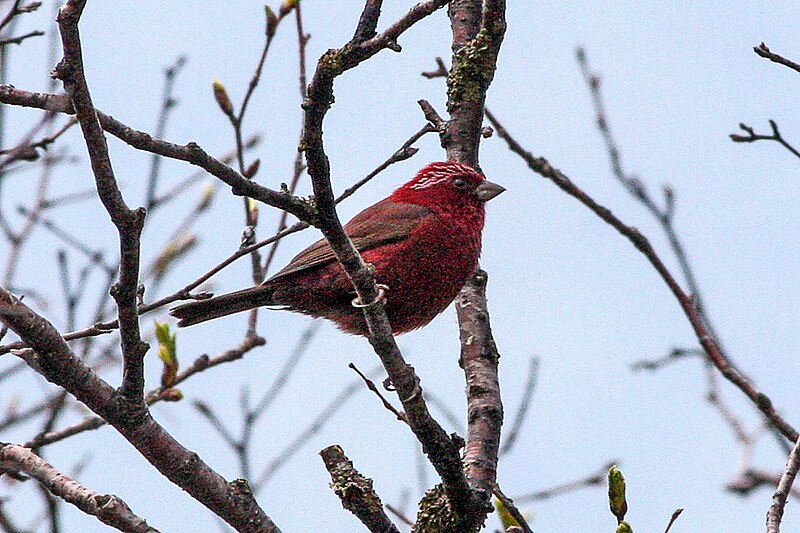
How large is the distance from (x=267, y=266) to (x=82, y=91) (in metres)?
3.16

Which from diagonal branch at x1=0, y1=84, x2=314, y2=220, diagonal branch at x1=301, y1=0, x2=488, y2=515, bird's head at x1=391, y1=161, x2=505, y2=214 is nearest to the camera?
diagonal branch at x1=0, y1=84, x2=314, y2=220

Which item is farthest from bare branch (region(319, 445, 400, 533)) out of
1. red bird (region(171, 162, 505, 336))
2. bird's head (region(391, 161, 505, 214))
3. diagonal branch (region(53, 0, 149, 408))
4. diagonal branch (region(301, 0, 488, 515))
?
bird's head (region(391, 161, 505, 214))

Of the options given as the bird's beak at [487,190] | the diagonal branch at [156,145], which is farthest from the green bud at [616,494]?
the bird's beak at [487,190]

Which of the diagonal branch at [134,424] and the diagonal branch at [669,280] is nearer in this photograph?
the diagonal branch at [134,424]

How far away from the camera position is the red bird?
6.54 m

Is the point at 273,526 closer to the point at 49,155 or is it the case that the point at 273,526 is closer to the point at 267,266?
the point at 267,266

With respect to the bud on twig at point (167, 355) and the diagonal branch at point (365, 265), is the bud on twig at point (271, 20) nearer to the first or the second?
the bud on twig at point (167, 355)

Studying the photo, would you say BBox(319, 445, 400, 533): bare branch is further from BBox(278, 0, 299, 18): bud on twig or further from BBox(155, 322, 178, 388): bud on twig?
BBox(278, 0, 299, 18): bud on twig

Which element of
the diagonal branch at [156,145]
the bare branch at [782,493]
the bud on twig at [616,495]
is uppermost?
the diagonal branch at [156,145]

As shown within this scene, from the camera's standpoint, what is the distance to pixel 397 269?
661 cm

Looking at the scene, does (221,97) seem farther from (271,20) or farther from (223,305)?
(223,305)

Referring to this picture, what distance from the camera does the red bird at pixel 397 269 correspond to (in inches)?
257

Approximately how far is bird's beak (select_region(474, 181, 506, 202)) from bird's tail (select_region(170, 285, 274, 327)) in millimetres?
1511

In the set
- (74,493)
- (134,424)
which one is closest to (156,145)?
(134,424)
